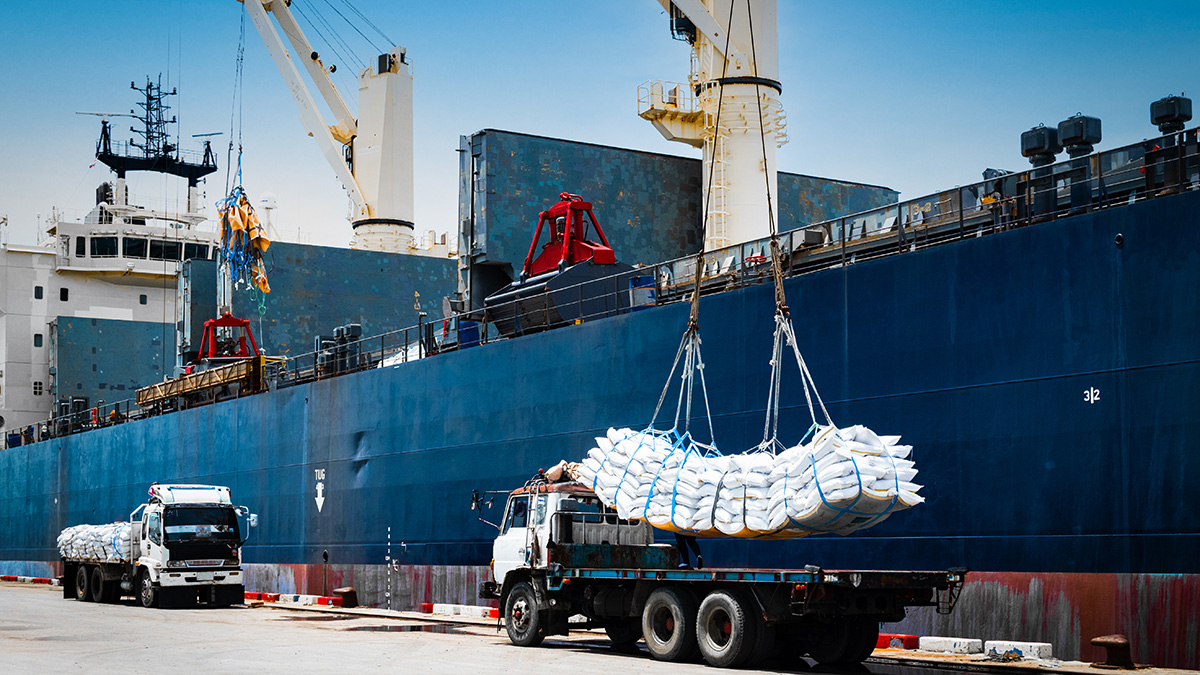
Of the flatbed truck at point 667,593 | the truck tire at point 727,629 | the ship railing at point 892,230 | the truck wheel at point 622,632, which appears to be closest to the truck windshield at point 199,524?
the ship railing at point 892,230

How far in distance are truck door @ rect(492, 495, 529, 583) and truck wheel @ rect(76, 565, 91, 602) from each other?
17.9 m

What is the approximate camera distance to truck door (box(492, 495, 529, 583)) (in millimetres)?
19094

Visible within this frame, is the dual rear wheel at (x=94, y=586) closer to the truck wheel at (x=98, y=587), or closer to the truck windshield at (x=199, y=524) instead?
the truck wheel at (x=98, y=587)

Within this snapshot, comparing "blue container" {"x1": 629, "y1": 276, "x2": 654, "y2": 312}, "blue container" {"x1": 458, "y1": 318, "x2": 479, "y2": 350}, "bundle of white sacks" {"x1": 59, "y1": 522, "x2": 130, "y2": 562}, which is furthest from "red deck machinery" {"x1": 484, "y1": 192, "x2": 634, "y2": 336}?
"bundle of white sacks" {"x1": 59, "y1": 522, "x2": 130, "y2": 562}

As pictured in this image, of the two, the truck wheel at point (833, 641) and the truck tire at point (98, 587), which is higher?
the truck wheel at point (833, 641)

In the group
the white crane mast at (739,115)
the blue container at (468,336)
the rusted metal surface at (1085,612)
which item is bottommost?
the rusted metal surface at (1085,612)

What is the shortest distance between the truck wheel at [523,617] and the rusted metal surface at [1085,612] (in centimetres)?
586

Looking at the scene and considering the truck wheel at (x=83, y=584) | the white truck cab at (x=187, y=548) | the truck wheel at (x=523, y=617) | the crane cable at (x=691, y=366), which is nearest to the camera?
the truck wheel at (x=523, y=617)

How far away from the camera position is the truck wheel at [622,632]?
18.5 metres

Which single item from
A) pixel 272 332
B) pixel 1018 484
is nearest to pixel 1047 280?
pixel 1018 484

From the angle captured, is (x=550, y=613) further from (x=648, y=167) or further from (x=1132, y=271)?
(x=648, y=167)

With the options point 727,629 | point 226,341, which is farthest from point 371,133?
point 727,629

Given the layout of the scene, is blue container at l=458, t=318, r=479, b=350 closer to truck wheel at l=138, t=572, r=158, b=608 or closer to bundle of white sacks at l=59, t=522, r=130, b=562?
truck wheel at l=138, t=572, r=158, b=608

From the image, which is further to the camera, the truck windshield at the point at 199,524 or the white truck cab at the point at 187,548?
the truck windshield at the point at 199,524
